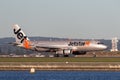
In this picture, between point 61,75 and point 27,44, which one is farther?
point 27,44

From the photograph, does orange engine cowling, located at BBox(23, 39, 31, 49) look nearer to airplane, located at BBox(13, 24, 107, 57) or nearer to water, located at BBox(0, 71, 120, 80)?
airplane, located at BBox(13, 24, 107, 57)

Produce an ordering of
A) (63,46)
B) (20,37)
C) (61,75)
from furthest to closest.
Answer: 1. (20,37)
2. (63,46)
3. (61,75)

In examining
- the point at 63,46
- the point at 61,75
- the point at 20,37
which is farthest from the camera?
the point at 20,37

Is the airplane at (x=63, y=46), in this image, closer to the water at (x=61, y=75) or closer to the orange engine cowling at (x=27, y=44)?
the orange engine cowling at (x=27, y=44)

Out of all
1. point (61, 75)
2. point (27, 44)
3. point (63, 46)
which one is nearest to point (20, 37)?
point (27, 44)

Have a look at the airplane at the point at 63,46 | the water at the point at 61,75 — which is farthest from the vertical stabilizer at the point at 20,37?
the water at the point at 61,75

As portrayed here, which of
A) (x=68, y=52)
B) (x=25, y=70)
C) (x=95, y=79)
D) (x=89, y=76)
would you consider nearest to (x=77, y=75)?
(x=89, y=76)

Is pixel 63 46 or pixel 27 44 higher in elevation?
pixel 27 44

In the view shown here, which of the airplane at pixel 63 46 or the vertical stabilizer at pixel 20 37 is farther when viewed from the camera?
the vertical stabilizer at pixel 20 37

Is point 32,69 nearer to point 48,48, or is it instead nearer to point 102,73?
point 102,73

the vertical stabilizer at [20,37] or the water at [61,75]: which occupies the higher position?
the vertical stabilizer at [20,37]

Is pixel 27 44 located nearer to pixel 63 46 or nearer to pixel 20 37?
pixel 20 37

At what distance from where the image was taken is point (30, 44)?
159375mm

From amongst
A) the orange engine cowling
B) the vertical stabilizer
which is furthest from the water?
the vertical stabilizer
